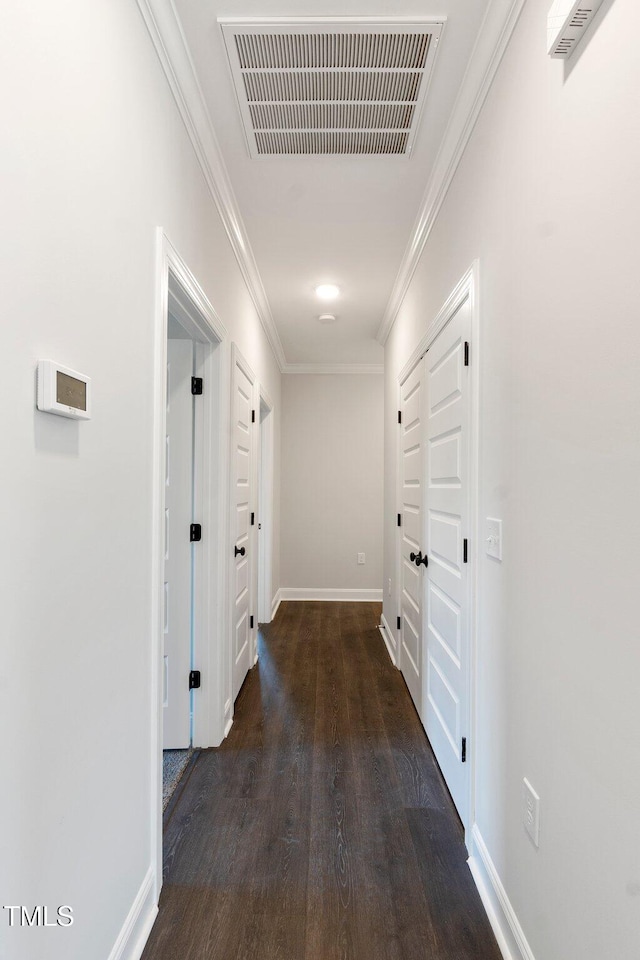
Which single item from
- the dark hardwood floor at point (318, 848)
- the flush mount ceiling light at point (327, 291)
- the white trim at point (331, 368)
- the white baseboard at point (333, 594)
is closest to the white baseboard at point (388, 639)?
the dark hardwood floor at point (318, 848)

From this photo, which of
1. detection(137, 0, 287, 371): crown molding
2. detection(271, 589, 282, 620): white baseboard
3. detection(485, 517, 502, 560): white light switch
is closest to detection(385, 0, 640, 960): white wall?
detection(485, 517, 502, 560): white light switch

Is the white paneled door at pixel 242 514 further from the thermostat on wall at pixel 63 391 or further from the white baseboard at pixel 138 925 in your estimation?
the thermostat on wall at pixel 63 391

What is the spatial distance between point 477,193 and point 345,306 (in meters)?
2.28

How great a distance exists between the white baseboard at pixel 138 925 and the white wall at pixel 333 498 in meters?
4.35

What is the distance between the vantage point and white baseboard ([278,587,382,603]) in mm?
5840

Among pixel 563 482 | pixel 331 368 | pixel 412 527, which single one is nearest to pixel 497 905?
pixel 563 482

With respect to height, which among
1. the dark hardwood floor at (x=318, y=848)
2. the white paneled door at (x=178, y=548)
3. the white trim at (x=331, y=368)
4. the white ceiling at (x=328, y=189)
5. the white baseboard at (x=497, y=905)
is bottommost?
the dark hardwood floor at (x=318, y=848)

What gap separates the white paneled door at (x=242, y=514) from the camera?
9.43ft

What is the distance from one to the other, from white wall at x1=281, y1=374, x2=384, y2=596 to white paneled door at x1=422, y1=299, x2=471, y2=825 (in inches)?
123

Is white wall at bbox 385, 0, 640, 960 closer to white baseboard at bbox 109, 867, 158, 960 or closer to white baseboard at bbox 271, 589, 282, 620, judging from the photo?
white baseboard at bbox 109, 867, 158, 960

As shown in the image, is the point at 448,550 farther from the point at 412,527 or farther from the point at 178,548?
the point at 178,548

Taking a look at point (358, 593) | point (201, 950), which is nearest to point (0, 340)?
point (201, 950)

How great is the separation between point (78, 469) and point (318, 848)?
157 cm

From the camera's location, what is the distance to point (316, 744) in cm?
255
